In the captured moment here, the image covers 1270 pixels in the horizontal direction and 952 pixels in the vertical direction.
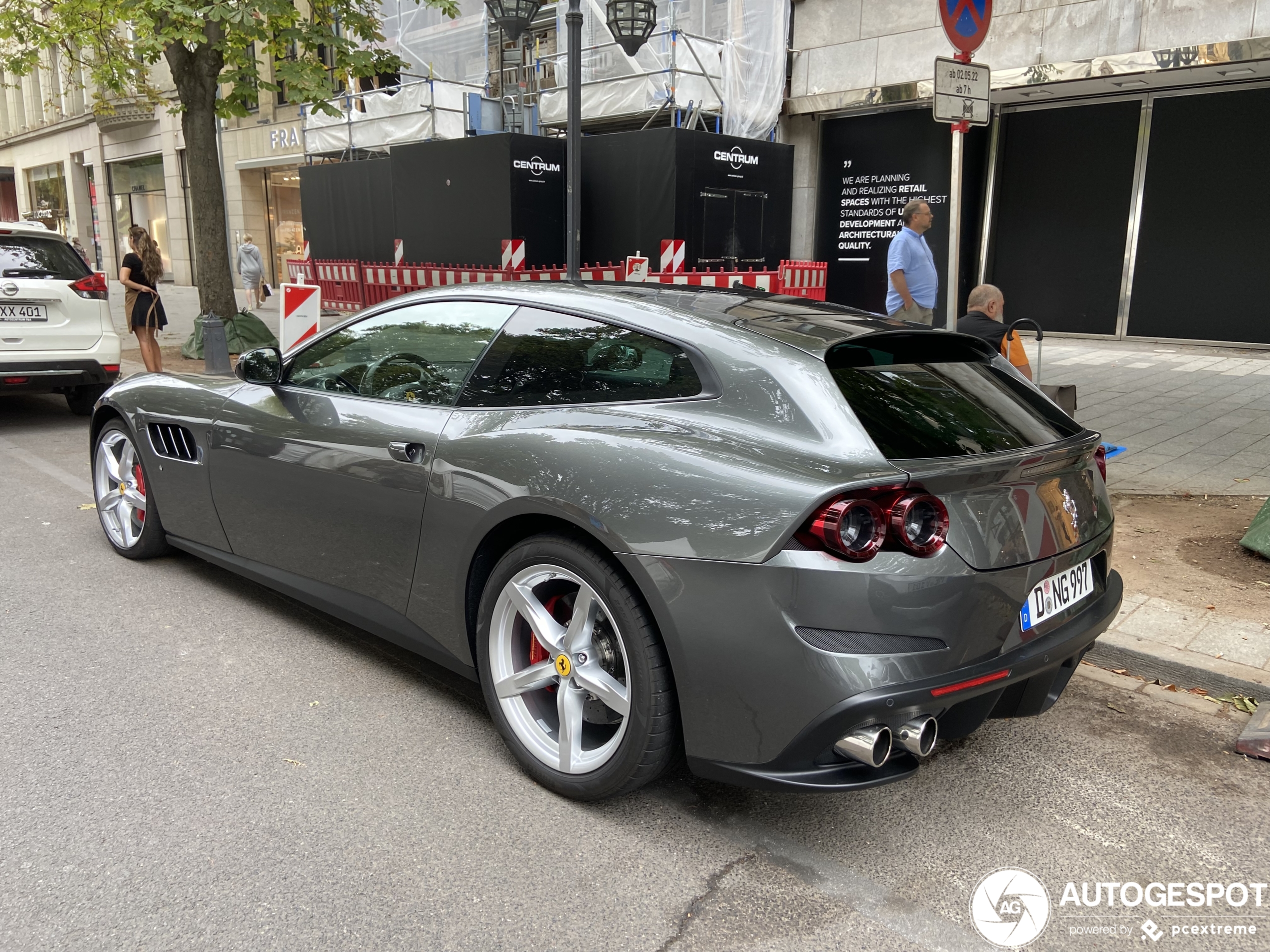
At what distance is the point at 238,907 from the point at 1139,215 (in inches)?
564

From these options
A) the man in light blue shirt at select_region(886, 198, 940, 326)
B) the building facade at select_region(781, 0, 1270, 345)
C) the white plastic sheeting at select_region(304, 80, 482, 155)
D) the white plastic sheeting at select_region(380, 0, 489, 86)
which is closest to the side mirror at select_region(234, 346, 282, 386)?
the man in light blue shirt at select_region(886, 198, 940, 326)

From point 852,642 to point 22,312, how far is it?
342 inches

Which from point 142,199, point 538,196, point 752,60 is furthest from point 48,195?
point 752,60

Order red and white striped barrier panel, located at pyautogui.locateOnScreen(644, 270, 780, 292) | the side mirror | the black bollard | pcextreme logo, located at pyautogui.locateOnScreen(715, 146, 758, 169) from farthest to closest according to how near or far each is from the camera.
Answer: pcextreme logo, located at pyautogui.locateOnScreen(715, 146, 758, 169), red and white striped barrier panel, located at pyautogui.locateOnScreen(644, 270, 780, 292), the black bollard, the side mirror

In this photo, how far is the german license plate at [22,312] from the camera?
8367mm

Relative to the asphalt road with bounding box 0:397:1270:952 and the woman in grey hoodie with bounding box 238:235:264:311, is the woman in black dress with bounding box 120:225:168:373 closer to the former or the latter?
the asphalt road with bounding box 0:397:1270:952

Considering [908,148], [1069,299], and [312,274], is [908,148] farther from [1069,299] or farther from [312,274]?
[312,274]

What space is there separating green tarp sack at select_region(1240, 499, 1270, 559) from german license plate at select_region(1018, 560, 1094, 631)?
2597 millimetres

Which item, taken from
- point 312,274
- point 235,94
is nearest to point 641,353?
point 235,94

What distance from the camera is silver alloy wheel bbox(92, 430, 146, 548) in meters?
4.87

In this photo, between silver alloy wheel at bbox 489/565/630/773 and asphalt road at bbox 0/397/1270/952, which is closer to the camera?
asphalt road at bbox 0/397/1270/952

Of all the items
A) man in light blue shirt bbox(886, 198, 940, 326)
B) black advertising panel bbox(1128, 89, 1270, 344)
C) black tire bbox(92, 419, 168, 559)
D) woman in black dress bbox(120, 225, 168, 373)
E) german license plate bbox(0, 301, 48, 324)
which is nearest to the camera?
black tire bbox(92, 419, 168, 559)

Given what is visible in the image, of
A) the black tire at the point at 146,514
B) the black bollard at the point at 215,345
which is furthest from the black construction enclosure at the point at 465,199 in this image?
the black tire at the point at 146,514

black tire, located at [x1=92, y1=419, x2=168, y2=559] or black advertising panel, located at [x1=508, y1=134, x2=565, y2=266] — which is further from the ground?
black advertising panel, located at [x1=508, y1=134, x2=565, y2=266]
